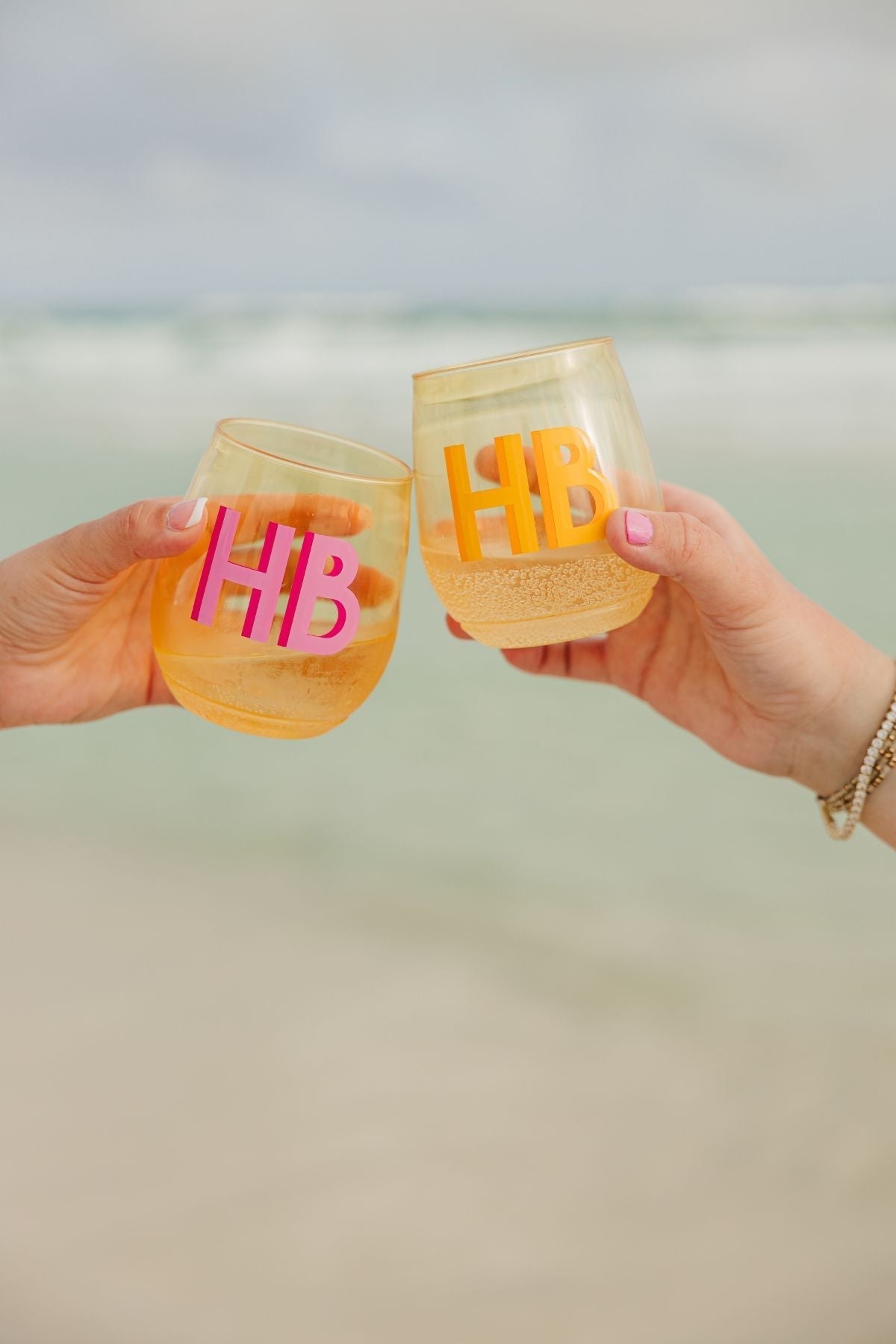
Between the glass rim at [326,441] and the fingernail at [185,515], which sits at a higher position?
the glass rim at [326,441]

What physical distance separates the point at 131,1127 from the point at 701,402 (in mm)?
7728

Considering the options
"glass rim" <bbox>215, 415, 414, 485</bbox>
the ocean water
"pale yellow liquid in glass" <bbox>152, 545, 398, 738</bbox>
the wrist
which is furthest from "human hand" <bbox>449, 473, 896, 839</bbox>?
the ocean water

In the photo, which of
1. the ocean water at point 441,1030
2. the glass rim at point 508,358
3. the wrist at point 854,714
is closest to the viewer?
the glass rim at point 508,358

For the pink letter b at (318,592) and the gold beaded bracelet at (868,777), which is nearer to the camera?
the pink letter b at (318,592)

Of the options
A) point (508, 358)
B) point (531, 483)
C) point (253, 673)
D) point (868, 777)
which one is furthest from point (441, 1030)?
point (508, 358)

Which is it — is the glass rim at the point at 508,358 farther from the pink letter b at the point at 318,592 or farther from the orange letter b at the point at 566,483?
the pink letter b at the point at 318,592

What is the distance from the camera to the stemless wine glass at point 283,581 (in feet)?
4.11

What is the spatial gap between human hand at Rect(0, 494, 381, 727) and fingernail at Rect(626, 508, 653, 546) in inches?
10.3

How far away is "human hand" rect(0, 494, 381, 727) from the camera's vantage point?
4.20 ft

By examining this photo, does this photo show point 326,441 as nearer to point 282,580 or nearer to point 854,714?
point 282,580

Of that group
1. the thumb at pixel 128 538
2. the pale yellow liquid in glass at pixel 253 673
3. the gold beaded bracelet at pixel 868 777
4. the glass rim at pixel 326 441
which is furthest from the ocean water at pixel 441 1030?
the glass rim at pixel 326 441

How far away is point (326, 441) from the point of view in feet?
4.36

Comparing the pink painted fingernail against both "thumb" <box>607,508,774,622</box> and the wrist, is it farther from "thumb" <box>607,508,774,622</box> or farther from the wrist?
the wrist

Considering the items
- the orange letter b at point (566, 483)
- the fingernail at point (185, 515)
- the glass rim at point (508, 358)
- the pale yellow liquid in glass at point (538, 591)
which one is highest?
the glass rim at point (508, 358)
